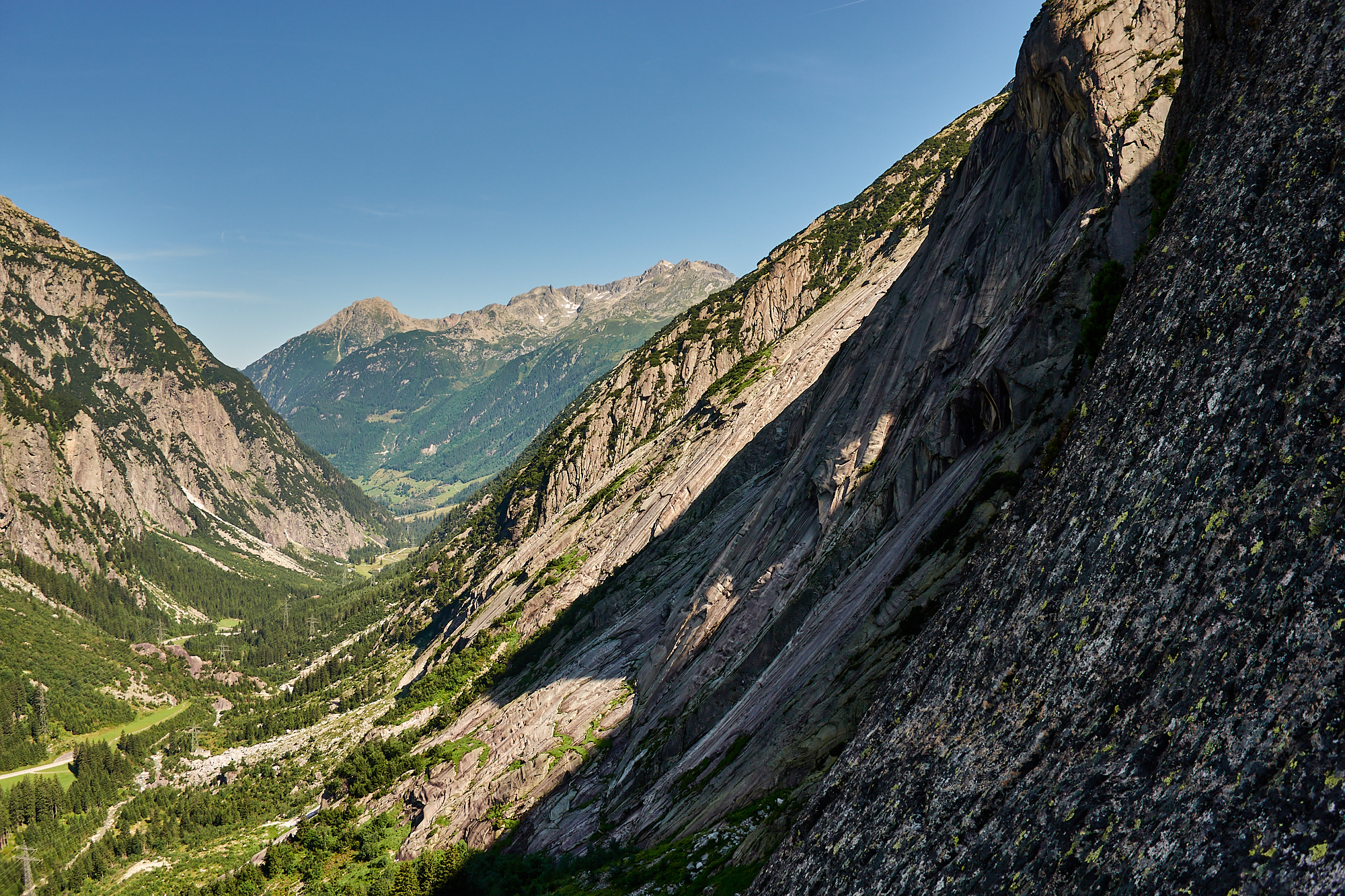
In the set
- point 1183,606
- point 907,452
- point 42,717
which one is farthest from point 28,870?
point 1183,606

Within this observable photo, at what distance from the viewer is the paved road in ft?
550

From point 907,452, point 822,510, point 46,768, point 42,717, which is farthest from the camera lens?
point 42,717

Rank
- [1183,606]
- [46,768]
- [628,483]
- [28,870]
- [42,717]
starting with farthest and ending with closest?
[42,717], [46,768], [28,870], [628,483], [1183,606]

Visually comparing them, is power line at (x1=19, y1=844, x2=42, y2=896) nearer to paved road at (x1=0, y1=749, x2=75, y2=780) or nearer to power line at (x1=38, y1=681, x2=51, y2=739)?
paved road at (x1=0, y1=749, x2=75, y2=780)

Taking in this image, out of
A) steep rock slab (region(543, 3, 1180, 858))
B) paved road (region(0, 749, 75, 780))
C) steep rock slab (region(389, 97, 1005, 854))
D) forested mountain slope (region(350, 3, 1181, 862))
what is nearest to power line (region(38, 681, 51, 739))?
paved road (region(0, 749, 75, 780))

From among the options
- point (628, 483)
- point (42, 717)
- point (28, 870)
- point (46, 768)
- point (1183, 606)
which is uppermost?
point (42, 717)

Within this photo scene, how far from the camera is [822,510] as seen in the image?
4625 cm

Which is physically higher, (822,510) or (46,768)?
(46,768)

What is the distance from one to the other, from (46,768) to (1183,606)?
783 feet

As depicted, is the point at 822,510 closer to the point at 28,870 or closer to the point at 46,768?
the point at 28,870

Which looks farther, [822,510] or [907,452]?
[822,510]

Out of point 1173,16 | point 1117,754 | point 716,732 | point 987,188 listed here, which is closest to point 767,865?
point 1117,754

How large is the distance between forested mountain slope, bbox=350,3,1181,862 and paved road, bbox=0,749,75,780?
464ft

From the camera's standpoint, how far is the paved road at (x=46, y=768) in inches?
6602
